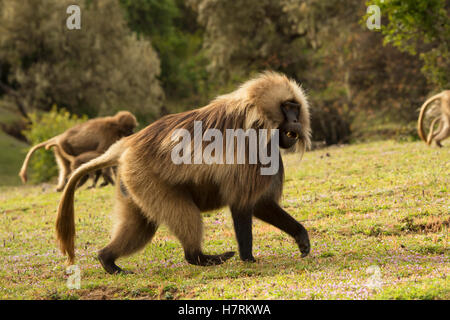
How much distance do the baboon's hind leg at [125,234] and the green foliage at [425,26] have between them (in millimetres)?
9835

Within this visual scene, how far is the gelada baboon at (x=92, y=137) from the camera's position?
1265cm

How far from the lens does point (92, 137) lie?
1286 cm

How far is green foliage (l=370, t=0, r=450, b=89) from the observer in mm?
13711

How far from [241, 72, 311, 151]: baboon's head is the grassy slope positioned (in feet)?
4.44

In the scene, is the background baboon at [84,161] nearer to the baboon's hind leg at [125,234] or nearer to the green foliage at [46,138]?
the green foliage at [46,138]

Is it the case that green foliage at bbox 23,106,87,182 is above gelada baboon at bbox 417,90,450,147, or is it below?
below

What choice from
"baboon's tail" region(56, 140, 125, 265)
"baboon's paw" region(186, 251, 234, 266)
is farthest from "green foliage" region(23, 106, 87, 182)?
"baboon's paw" region(186, 251, 234, 266)

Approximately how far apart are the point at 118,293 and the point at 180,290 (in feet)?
1.92

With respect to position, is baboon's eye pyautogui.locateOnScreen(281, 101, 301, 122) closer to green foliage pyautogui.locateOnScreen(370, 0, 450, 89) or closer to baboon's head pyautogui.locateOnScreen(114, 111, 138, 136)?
baboon's head pyautogui.locateOnScreen(114, 111, 138, 136)

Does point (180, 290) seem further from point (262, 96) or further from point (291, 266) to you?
point (262, 96)

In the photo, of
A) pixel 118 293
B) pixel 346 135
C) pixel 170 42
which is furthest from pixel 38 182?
pixel 170 42

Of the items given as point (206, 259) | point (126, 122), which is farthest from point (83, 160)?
point (206, 259)

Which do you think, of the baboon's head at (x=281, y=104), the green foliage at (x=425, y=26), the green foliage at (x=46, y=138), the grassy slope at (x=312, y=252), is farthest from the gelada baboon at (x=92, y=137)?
the baboon's head at (x=281, y=104)
